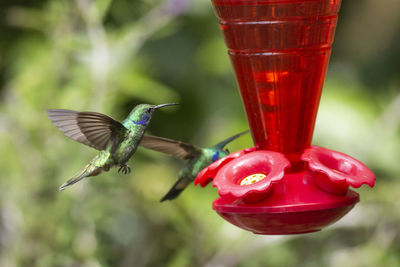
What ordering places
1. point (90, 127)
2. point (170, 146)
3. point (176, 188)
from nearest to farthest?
point (90, 127), point (170, 146), point (176, 188)

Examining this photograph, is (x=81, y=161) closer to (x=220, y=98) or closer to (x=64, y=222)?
(x=64, y=222)

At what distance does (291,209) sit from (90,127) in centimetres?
63

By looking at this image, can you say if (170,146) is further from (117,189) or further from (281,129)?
(117,189)

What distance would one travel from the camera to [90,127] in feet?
5.86

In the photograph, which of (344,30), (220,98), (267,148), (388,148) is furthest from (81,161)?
(344,30)

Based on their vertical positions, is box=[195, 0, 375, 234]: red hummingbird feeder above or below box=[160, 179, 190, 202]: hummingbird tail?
above

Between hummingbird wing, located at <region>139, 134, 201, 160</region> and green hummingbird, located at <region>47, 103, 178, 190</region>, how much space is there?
0.08 m

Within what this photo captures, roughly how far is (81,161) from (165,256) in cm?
101

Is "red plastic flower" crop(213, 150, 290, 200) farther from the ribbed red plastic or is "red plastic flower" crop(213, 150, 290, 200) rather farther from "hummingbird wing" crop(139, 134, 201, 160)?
"hummingbird wing" crop(139, 134, 201, 160)

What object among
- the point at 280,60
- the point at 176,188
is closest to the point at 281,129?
the point at 280,60

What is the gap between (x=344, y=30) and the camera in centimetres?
724

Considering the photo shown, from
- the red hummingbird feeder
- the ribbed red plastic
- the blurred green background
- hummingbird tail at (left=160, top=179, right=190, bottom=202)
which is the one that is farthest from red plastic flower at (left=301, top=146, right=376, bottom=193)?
the blurred green background

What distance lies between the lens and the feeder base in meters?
1.58

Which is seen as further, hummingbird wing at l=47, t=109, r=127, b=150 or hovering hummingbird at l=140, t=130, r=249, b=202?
hovering hummingbird at l=140, t=130, r=249, b=202
